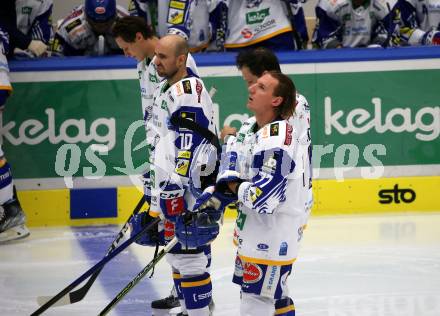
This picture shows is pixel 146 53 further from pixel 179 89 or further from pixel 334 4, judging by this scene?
pixel 334 4

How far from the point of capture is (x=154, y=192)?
224 inches

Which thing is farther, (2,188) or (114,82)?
(114,82)

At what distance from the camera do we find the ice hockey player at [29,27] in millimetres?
8672

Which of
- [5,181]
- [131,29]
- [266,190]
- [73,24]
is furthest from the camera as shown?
[73,24]

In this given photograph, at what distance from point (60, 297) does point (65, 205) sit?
142 inches

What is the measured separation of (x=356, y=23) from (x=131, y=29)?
3.84 m

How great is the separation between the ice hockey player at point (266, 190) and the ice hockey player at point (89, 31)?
4153 millimetres

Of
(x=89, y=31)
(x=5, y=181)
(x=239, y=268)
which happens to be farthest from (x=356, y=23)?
(x=239, y=268)

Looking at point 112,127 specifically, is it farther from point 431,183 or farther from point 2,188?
point 431,183

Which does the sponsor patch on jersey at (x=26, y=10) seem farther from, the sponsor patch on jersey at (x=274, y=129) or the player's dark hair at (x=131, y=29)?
the sponsor patch on jersey at (x=274, y=129)

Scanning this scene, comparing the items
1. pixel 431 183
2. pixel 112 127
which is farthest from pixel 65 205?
pixel 431 183

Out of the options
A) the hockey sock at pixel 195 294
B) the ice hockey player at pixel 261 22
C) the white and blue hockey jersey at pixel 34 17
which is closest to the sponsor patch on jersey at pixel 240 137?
the hockey sock at pixel 195 294

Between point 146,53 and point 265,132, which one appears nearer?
point 265,132

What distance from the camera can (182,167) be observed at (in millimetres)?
5531
